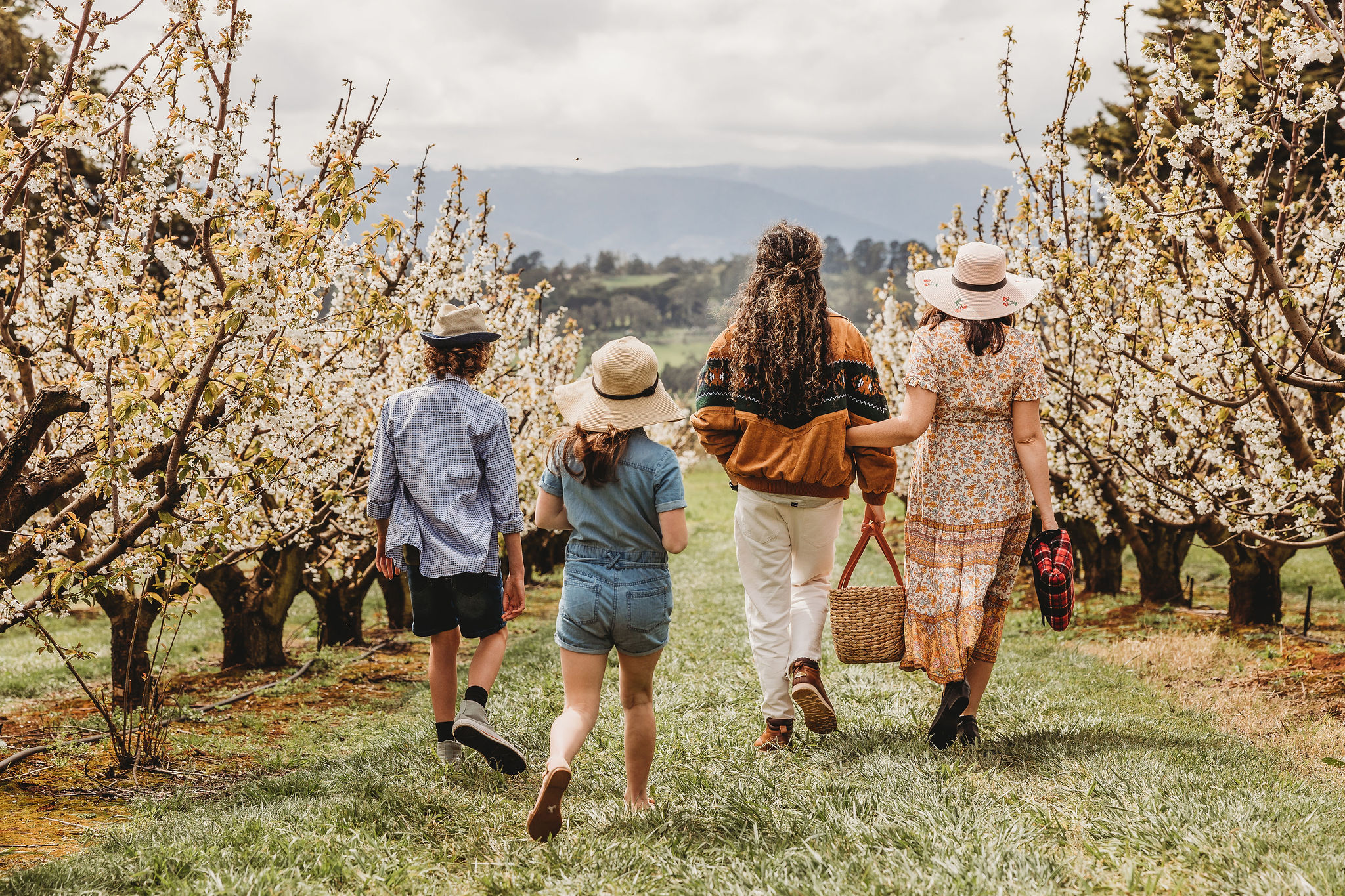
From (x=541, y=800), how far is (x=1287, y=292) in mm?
4330

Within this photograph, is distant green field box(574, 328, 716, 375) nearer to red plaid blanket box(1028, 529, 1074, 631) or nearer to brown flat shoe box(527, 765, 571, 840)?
red plaid blanket box(1028, 529, 1074, 631)

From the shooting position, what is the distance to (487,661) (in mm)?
4590

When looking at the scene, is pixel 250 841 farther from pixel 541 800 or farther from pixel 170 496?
pixel 170 496

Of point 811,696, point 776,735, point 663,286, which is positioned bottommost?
point 776,735

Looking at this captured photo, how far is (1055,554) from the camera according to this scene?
445 centimetres

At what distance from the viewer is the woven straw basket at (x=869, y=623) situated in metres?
4.61

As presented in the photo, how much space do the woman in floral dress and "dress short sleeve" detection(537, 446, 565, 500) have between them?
4.78 ft

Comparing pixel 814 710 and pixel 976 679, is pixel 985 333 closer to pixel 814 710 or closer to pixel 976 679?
pixel 976 679

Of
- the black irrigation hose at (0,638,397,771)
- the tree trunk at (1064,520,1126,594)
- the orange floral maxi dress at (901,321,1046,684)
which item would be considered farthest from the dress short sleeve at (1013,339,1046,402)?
the tree trunk at (1064,520,1126,594)

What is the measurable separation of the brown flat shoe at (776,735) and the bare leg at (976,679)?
2.70 ft

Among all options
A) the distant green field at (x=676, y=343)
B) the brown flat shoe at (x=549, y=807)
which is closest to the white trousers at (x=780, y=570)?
the brown flat shoe at (x=549, y=807)

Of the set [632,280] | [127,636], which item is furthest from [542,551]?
[632,280]

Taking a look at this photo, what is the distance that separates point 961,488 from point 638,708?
70.1 inches

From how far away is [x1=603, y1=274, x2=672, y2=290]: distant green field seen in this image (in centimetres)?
14800
